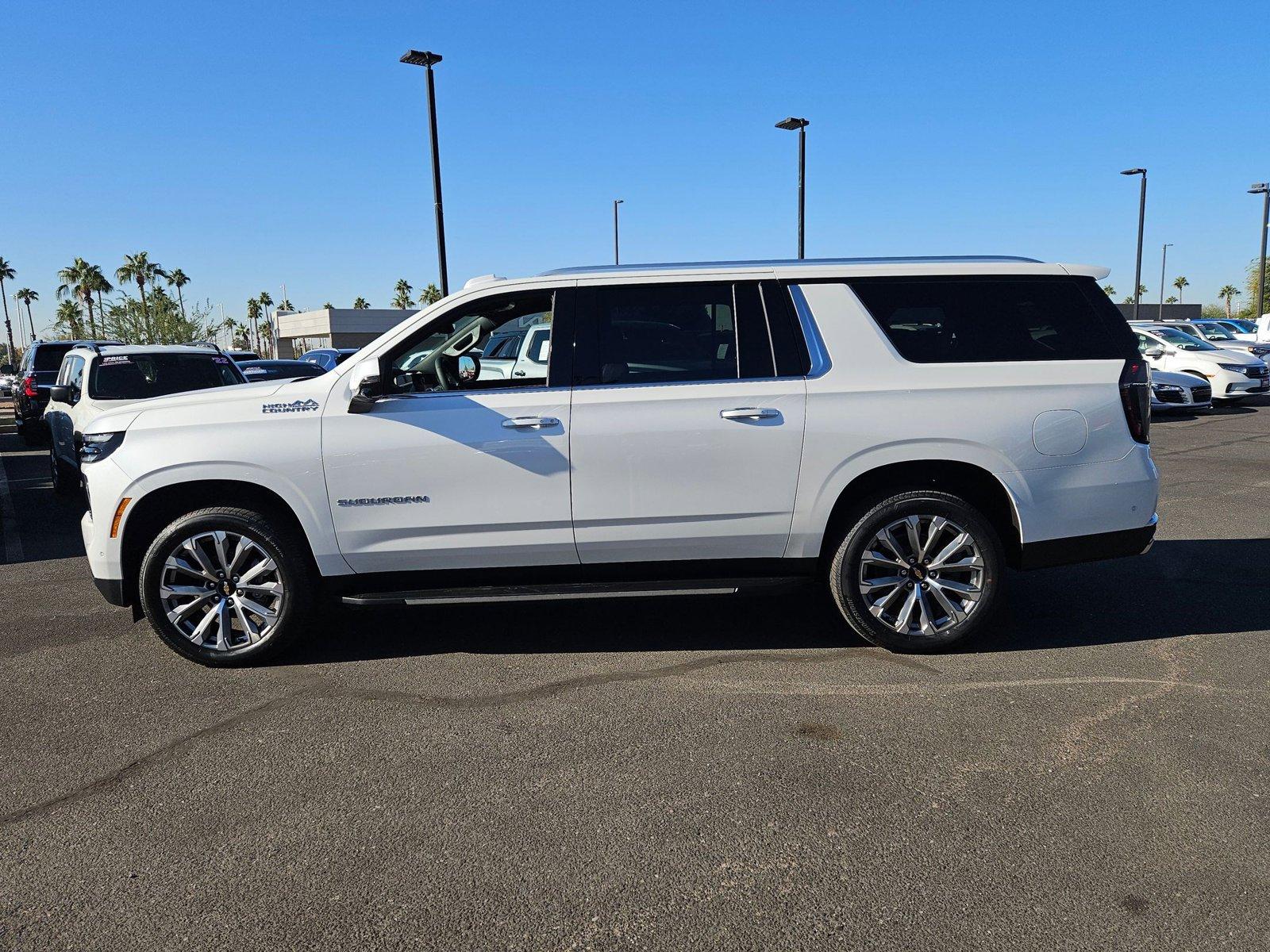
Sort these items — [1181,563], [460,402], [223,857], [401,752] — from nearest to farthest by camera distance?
[223,857], [401,752], [460,402], [1181,563]

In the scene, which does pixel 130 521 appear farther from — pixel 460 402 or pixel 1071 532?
pixel 1071 532

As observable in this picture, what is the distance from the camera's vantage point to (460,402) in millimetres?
4758

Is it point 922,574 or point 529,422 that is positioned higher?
point 529,422

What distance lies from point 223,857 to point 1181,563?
6214 millimetres

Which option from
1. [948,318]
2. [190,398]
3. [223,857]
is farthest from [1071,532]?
[190,398]

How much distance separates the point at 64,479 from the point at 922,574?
9812mm

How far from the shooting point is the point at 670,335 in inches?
191

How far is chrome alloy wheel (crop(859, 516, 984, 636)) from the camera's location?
485 centimetres

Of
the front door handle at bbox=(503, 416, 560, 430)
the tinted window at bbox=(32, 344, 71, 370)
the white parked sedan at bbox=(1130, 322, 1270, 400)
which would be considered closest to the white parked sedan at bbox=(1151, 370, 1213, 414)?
the white parked sedan at bbox=(1130, 322, 1270, 400)

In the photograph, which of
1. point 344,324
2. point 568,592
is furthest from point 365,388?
point 344,324

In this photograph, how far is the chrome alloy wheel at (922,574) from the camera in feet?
15.9

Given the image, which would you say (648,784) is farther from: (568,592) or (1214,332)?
(1214,332)

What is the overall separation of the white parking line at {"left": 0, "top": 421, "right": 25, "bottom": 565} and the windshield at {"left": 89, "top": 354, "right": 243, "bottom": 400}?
149 cm

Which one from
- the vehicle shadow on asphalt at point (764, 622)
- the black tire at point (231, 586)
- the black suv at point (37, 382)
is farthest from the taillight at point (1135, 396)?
the black suv at point (37, 382)
